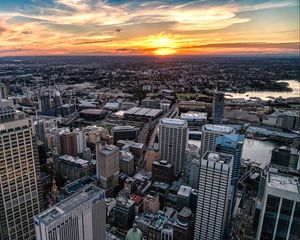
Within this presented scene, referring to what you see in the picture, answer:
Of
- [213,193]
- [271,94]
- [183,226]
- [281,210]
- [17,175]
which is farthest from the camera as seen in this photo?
[271,94]

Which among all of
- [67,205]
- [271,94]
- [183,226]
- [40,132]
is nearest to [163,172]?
[183,226]

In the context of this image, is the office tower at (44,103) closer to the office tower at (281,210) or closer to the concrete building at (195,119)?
the concrete building at (195,119)

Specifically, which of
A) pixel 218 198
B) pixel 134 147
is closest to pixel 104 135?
pixel 134 147

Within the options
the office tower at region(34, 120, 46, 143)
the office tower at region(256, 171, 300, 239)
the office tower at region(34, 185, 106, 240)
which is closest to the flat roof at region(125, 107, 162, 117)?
the office tower at region(34, 120, 46, 143)

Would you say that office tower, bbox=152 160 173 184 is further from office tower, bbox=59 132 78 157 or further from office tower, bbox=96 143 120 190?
office tower, bbox=59 132 78 157

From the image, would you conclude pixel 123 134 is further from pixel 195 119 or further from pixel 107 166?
pixel 195 119

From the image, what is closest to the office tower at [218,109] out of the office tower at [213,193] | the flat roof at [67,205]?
the office tower at [213,193]
